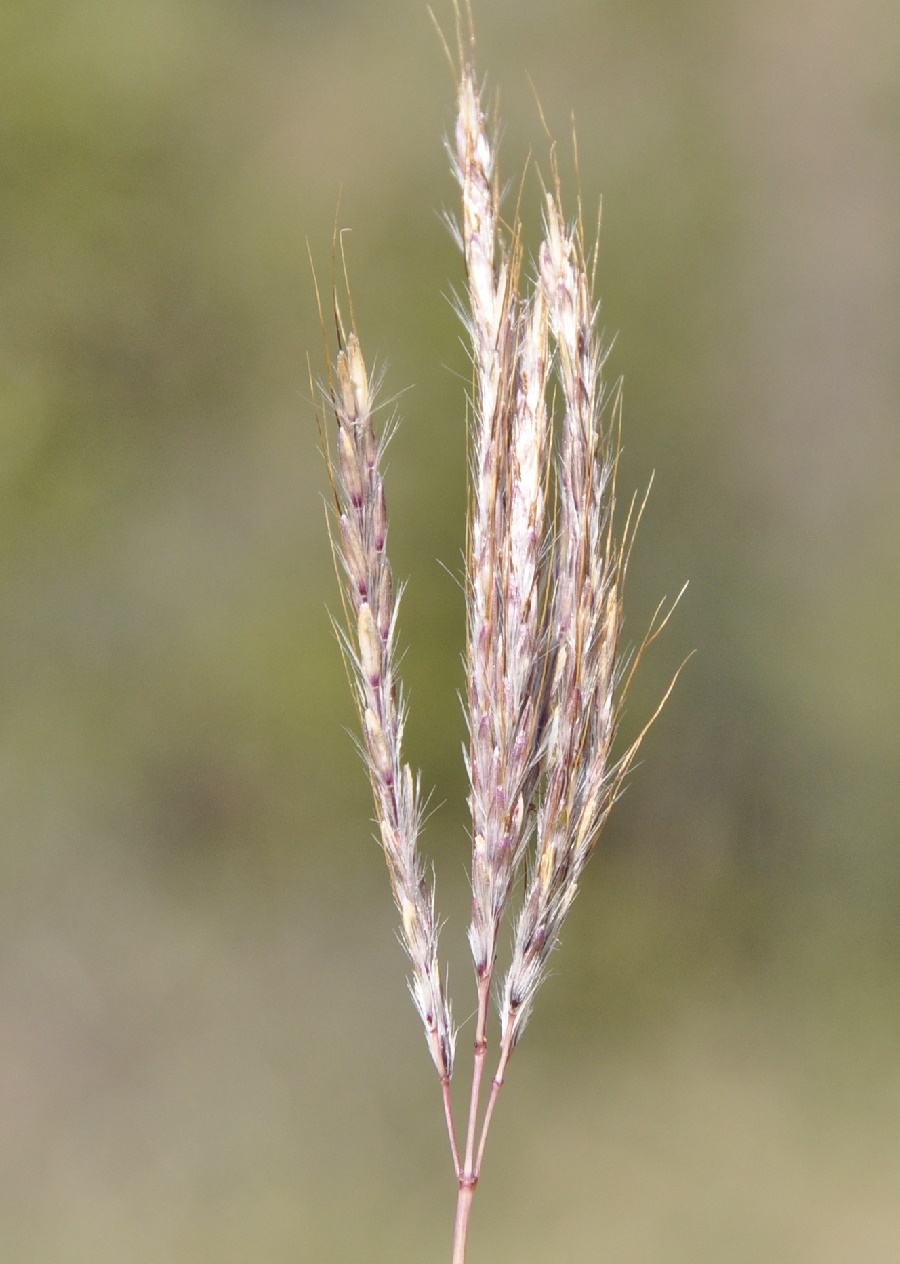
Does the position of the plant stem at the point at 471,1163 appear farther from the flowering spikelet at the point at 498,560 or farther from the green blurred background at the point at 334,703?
the green blurred background at the point at 334,703

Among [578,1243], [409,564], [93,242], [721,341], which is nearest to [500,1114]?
[578,1243]

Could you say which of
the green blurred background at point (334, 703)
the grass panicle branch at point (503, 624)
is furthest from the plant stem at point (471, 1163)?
the green blurred background at point (334, 703)

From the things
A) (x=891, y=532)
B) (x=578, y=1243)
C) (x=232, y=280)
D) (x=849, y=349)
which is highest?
(x=232, y=280)

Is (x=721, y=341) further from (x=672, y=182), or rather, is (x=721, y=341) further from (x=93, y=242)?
(x=93, y=242)

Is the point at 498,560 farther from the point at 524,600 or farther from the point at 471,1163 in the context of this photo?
the point at 471,1163

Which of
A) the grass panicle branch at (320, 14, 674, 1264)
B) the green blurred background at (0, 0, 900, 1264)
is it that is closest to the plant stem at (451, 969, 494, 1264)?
the grass panicle branch at (320, 14, 674, 1264)

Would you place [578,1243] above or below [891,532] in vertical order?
below

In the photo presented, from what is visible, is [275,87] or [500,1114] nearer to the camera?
[500,1114]
